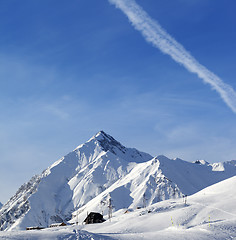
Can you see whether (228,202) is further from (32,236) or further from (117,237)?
(32,236)

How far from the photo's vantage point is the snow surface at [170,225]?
4378 centimetres

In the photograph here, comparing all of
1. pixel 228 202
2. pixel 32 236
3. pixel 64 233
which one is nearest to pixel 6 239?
pixel 32 236

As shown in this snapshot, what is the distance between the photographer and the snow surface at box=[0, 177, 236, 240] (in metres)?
43.8

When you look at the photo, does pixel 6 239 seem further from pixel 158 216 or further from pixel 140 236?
pixel 158 216

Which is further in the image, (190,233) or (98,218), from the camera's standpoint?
(98,218)

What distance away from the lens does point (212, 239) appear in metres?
46.0

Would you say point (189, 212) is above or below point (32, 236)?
above

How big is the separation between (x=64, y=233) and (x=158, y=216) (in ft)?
154

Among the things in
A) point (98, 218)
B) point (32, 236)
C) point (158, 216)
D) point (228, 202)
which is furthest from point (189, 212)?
point (32, 236)

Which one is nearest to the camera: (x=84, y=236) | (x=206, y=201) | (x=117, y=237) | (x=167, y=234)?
(x=84, y=236)

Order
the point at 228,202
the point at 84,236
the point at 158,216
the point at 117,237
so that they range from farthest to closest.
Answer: the point at 228,202, the point at 158,216, the point at 117,237, the point at 84,236

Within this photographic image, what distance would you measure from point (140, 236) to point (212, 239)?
9.10 metres

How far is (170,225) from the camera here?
78.1m

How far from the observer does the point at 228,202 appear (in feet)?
318
